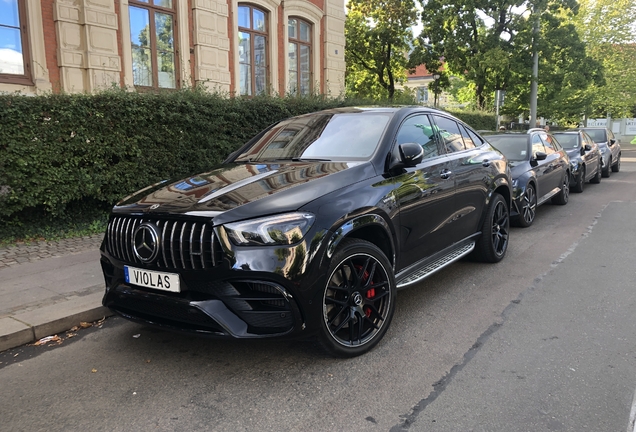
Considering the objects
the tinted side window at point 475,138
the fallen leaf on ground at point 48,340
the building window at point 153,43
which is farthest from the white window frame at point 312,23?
the fallen leaf on ground at point 48,340

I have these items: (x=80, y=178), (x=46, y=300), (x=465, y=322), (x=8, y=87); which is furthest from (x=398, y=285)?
(x=8, y=87)

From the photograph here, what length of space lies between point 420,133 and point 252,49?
1093cm

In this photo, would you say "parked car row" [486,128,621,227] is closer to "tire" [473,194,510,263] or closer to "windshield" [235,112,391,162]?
"tire" [473,194,510,263]

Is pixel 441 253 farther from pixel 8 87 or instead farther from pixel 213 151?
pixel 8 87

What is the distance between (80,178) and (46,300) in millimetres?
2821

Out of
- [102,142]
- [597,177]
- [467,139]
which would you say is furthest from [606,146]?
[102,142]

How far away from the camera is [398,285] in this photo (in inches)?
157

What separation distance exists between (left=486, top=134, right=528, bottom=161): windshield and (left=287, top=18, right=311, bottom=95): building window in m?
7.74

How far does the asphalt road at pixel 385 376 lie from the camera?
9.22 ft

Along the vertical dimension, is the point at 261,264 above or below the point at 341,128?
below

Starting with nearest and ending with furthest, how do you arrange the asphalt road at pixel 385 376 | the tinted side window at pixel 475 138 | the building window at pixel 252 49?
the asphalt road at pixel 385 376 < the tinted side window at pixel 475 138 < the building window at pixel 252 49

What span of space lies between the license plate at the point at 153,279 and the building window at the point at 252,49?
11455mm

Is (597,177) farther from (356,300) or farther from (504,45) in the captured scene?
(356,300)

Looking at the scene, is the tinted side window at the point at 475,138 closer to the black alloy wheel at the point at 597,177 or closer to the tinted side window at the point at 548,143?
the tinted side window at the point at 548,143
